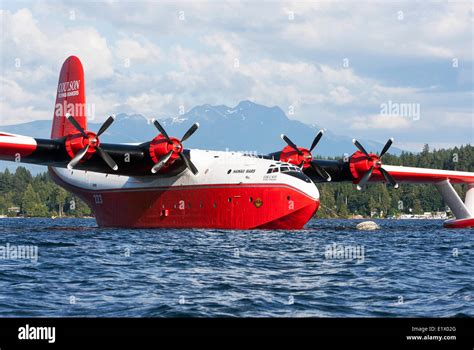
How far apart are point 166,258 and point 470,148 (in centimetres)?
15669

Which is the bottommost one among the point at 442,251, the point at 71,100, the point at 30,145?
the point at 442,251

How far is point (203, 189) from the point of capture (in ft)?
135

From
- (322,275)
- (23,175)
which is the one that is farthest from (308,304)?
(23,175)

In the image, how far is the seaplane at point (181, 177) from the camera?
3641 cm

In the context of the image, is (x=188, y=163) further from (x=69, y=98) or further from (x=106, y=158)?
(x=69, y=98)

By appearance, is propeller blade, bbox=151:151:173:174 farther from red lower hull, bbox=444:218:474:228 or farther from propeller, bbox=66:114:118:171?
red lower hull, bbox=444:218:474:228

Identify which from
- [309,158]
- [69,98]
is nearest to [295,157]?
[309,158]

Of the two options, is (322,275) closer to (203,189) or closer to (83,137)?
(83,137)

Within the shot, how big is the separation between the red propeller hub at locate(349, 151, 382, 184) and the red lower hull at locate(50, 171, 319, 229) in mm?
7822

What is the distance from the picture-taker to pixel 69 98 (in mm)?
51906

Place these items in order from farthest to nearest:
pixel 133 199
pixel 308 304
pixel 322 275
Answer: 1. pixel 133 199
2. pixel 322 275
3. pixel 308 304

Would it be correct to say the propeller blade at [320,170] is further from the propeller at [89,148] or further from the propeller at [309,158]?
the propeller at [89,148]

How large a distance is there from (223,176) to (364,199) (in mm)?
116968

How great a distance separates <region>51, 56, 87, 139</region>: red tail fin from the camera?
50.8 meters
